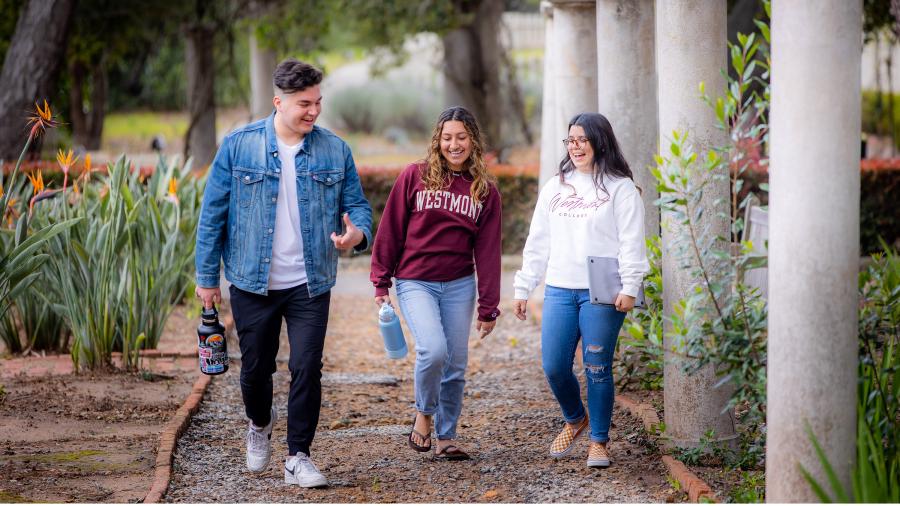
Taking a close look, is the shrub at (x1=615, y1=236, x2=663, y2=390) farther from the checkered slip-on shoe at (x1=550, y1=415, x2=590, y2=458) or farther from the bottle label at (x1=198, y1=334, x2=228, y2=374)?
the bottle label at (x1=198, y1=334, x2=228, y2=374)

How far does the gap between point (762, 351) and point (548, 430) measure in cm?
198

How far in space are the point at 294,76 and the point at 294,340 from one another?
1.13m

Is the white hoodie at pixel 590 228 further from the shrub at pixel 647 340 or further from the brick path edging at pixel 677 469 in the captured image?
the brick path edging at pixel 677 469

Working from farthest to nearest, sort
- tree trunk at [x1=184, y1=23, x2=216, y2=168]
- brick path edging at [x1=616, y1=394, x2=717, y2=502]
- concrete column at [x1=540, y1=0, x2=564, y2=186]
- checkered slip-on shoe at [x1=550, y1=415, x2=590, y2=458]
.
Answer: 1. tree trunk at [x1=184, y1=23, x2=216, y2=168]
2. concrete column at [x1=540, y1=0, x2=564, y2=186]
3. checkered slip-on shoe at [x1=550, y1=415, x2=590, y2=458]
4. brick path edging at [x1=616, y1=394, x2=717, y2=502]

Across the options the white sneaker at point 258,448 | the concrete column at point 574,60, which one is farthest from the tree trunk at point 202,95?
the white sneaker at point 258,448

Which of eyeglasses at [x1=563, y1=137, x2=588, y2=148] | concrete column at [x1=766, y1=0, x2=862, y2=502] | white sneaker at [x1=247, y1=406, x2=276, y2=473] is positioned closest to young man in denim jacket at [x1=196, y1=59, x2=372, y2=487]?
white sneaker at [x1=247, y1=406, x2=276, y2=473]

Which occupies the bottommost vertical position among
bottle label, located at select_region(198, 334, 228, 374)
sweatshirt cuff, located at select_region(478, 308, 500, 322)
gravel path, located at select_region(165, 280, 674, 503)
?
gravel path, located at select_region(165, 280, 674, 503)

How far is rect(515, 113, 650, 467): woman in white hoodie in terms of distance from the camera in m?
5.20

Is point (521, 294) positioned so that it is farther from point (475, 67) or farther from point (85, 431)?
point (475, 67)

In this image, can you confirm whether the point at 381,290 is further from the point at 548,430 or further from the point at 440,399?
the point at 548,430

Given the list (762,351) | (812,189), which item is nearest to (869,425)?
(762,351)

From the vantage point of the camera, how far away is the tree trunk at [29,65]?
13281 mm

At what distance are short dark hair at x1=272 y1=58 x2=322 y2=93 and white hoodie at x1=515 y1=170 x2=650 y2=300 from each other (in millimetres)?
1192

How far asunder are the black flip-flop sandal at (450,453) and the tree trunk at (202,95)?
47.5 feet
